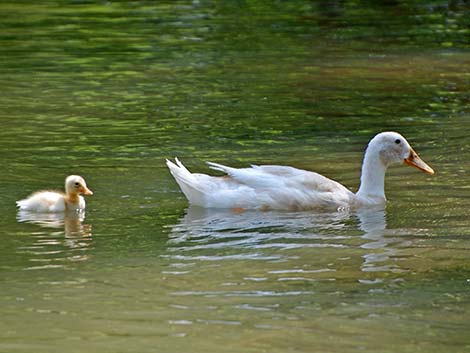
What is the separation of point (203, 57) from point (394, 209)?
28.1 ft

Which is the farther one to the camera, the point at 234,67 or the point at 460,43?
the point at 460,43

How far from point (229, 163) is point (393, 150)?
70.0 inches

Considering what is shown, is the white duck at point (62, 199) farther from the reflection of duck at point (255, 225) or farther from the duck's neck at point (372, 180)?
the duck's neck at point (372, 180)

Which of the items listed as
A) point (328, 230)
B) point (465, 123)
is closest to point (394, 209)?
point (328, 230)

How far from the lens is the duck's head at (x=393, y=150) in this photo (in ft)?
39.5

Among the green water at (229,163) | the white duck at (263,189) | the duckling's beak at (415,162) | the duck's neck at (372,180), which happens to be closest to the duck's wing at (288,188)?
the white duck at (263,189)

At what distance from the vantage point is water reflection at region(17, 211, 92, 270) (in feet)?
32.3

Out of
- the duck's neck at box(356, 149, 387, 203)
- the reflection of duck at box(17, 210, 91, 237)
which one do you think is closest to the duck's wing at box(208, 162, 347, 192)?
the duck's neck at box(356, 149, 387, 203)

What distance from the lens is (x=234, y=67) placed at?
750 inches

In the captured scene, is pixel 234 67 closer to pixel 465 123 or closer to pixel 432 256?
pixel 465 123

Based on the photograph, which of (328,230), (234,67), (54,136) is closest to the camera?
(328,230)

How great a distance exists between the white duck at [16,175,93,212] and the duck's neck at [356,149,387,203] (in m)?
2.35

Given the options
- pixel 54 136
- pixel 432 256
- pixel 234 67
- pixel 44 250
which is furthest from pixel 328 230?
pixel 234 67

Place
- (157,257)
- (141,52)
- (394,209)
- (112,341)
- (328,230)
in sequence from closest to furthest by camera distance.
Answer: (112,341)
(157,257)
(328,230)
(394,209)
(141,52)
